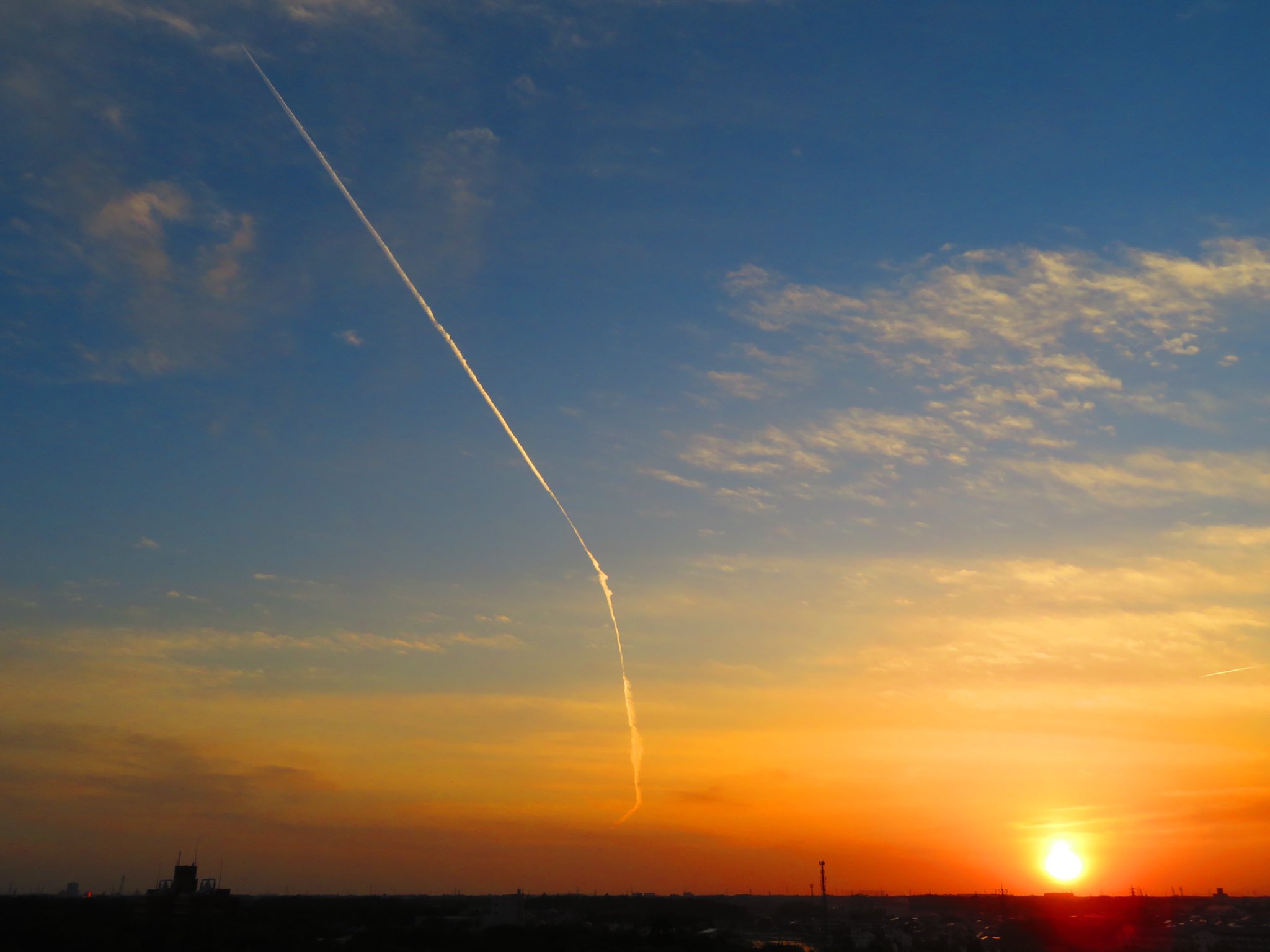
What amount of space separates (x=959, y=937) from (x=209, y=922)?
333 feet

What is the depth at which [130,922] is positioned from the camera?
110m

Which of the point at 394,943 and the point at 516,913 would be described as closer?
the point at 394,943

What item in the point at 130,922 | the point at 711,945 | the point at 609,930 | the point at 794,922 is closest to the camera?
the point at 711,945

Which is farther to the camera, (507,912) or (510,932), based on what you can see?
(507,912)

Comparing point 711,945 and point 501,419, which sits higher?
point 501,419

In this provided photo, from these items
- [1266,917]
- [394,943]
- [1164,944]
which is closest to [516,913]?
[394,943]

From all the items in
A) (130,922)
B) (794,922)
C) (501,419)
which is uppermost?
(501,419)

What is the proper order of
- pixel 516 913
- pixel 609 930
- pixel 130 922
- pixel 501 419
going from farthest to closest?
pixel 516 913 < pixel 609 930 < pixel 130 922 < pixel 501 419

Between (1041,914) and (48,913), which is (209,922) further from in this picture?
(1041,914)

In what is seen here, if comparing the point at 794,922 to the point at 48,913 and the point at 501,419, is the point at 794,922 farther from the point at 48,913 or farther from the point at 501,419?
the point at 501,419

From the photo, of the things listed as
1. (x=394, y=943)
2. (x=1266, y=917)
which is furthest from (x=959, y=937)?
(x=1266, y=917)

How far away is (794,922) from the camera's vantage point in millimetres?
196375

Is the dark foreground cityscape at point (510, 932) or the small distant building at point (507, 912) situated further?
the small distant building at point (507, 912)

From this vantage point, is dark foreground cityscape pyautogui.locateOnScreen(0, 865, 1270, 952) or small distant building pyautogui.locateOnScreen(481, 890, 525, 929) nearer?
dark foreground cityscape pyautogui.locateOnScreen(0, 865, 1270, 952)
